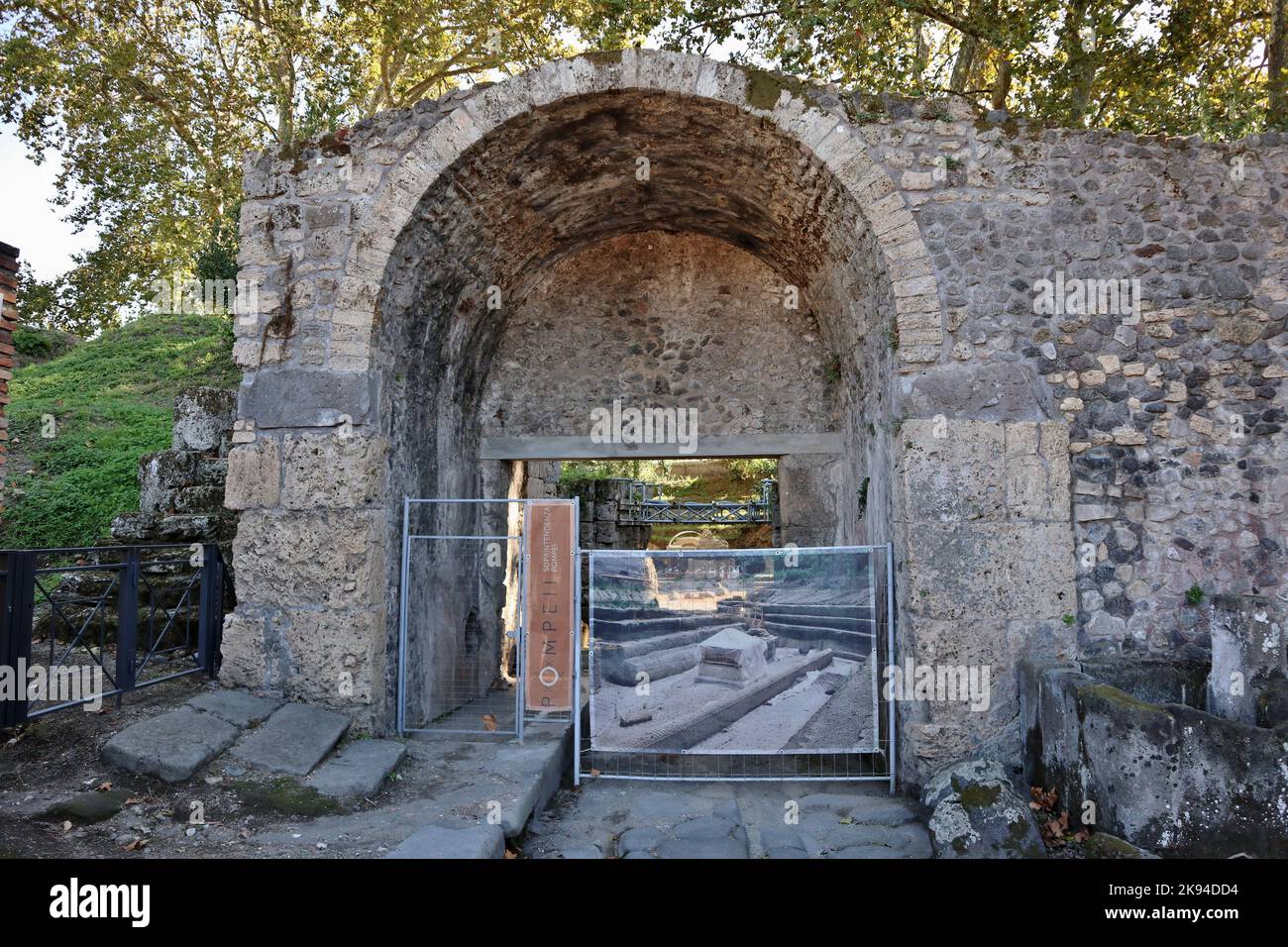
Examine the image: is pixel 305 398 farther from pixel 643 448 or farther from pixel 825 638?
pixel 825 638

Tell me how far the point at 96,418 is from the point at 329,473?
9952 millimetres

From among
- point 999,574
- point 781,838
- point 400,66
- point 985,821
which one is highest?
point 400,66

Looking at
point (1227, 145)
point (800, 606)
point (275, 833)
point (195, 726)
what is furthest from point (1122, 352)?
point (195, 726)

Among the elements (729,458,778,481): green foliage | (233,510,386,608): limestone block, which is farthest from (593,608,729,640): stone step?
(729,458,778,481): green foliage

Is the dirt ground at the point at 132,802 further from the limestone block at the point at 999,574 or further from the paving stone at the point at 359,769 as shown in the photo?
the limestone block at the point at 999,574

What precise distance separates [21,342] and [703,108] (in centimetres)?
1668

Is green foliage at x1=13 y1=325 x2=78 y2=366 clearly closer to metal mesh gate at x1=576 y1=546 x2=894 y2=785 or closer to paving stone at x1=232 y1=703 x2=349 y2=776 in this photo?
paving stone at x1=232 y1=703 x2=349 y2=776

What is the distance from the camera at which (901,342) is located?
5066mm

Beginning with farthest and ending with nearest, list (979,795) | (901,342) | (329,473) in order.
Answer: (329,473), (901,342), (979,795)

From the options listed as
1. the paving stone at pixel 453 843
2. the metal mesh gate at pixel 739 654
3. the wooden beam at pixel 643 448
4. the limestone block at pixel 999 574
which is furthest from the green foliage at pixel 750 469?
the paving stone at pixel 453 843

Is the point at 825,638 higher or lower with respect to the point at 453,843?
higher

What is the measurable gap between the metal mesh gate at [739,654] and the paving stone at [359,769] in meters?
1.29

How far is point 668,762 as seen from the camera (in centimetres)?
565

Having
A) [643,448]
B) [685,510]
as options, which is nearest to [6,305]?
[643,448]
